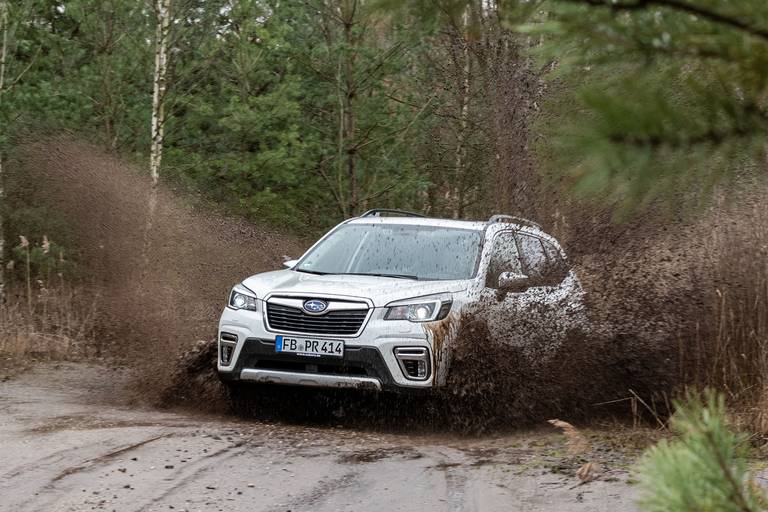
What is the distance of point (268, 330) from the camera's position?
859 centimetres

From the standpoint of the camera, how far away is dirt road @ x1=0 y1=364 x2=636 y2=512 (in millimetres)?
5668

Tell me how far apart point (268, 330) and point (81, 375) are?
374 centimetres

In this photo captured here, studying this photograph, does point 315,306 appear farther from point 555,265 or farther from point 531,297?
point 555,265

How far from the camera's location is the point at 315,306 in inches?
336

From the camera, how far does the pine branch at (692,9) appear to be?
1.78 metres

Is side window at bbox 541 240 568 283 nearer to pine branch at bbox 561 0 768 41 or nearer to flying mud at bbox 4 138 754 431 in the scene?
flying mud at bbox 4 138 754 431

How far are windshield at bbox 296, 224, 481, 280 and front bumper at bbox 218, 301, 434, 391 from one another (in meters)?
0.91

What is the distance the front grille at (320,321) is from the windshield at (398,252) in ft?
2.91

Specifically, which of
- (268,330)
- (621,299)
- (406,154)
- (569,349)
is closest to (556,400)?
(569,349)

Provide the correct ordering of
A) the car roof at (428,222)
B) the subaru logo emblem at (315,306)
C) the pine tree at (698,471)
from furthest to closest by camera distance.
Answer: the car roof at (428,222) < the subaru logo emblem at (315,306) < the pine tree at (698,471)

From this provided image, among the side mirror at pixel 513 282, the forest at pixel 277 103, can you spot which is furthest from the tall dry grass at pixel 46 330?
the side mirror at pixel 513 282

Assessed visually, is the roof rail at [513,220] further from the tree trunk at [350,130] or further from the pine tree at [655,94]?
the tree trunk at [350,130]

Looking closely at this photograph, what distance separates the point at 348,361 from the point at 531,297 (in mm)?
1606

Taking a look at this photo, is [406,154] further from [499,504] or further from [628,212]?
[628,212]
